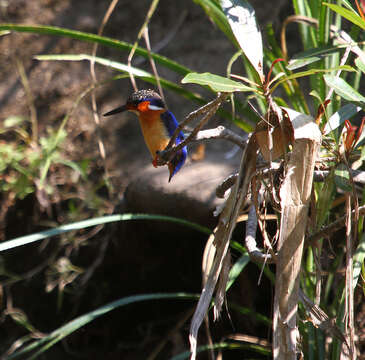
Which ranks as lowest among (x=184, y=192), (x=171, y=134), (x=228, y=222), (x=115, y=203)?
(x=115, y=203)

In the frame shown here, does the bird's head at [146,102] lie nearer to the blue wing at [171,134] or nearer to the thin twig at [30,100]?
the blue wing at [171,134]

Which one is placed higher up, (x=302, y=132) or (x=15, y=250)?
(x=302, y=132)

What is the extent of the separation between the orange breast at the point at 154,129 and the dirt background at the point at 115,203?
30.5 inches

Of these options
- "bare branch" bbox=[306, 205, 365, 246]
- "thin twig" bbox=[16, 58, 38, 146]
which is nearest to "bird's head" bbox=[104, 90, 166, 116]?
"bare branch" bbox=[306, 205, 365, 246]

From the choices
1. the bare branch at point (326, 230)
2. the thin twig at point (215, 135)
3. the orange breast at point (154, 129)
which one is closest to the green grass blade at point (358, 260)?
the bare branch at point (326, 230)

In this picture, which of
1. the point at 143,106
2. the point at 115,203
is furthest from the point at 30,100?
the point at 143,106

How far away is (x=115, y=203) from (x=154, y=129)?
1.36 metres

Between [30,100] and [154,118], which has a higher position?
[154,118]

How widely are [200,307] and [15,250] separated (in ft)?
5.95

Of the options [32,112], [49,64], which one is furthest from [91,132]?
[49,64]

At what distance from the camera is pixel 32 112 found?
247 centimetres

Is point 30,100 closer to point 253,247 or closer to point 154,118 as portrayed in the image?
point 154,118

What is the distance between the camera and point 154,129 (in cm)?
99

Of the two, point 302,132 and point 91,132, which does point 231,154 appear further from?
point 302,132
